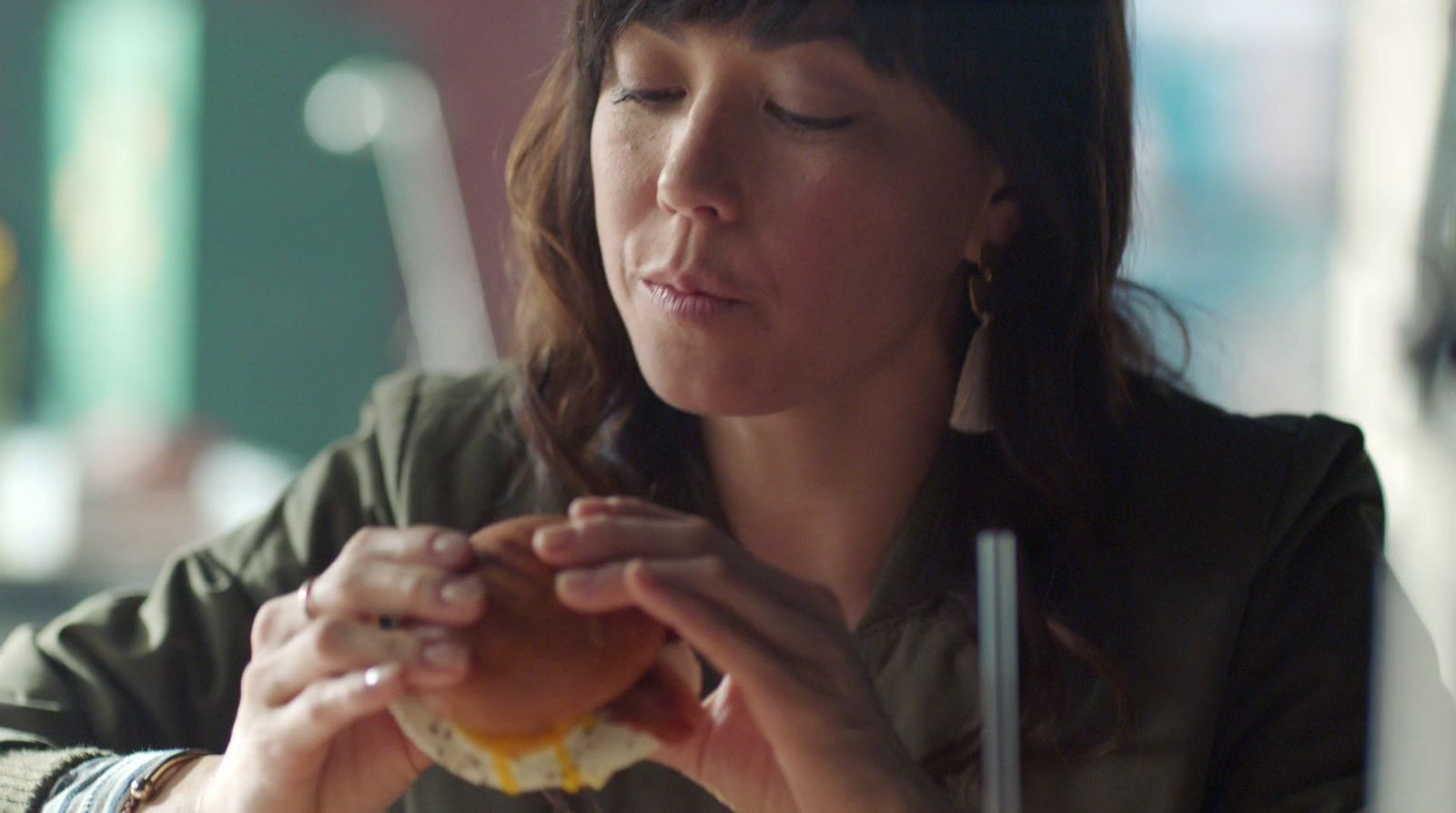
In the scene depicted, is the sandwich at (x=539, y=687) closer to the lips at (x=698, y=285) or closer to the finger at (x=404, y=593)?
the finger at (x=404, y=593)

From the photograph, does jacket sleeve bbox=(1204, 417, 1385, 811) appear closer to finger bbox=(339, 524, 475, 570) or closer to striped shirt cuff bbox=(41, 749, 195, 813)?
finger bbox=(339, 524, 475, 570)

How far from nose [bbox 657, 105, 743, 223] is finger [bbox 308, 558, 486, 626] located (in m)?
0.23

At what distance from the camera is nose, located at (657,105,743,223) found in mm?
813

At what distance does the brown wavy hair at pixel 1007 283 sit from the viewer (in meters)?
0.88

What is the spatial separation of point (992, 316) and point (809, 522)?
0.59 feet

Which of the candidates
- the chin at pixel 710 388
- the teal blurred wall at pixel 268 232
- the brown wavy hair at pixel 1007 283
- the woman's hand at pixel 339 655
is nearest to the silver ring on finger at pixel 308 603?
the woman's hand at pixel 339 655

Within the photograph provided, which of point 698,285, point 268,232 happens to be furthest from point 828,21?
point 268,232

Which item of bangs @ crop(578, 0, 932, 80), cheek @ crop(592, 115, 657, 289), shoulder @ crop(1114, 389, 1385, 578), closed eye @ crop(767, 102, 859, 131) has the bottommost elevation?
shoulder @ crop(1114, 389, 1385, 578)

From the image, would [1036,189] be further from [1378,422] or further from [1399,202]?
[1399,202]

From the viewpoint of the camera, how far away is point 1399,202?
5.37 feet

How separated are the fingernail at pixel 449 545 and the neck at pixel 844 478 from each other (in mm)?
334

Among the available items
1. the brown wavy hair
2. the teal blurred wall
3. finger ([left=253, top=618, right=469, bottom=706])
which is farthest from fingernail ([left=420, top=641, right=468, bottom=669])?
the teal blurred wall

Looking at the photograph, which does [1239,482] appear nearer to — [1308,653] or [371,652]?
[1308,653]

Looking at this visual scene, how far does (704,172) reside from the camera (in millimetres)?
812
